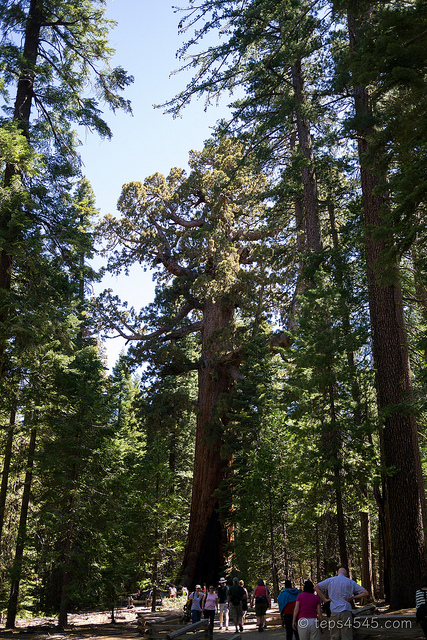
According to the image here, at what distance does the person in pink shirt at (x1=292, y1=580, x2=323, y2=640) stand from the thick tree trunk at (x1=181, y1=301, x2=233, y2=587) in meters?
13.9

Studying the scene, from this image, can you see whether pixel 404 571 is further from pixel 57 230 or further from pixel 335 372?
pixel 57 230

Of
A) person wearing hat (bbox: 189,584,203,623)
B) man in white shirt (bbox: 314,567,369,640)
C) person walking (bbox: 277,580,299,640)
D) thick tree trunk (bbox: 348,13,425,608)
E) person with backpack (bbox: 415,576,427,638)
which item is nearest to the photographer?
man in white shirt (bbox: 314,567,369,640)

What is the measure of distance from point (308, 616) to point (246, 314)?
18.3 metres

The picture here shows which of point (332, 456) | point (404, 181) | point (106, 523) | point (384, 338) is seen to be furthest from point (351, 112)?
point (106, 523)

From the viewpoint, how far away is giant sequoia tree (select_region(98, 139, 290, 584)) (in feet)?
71.2

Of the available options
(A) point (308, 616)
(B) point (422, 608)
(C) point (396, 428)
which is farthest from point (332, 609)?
(C) point (396, 428)

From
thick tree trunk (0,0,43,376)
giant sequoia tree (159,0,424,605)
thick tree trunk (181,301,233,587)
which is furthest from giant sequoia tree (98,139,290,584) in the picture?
thick tree trunk (0,0,43,376)

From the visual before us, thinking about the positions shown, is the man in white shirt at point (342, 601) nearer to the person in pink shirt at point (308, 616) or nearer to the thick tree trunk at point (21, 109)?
the person in pink shirt at point (308, 616)

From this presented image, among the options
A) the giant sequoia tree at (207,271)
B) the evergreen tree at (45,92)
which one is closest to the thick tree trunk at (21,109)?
the evergreen tree at (45,92)

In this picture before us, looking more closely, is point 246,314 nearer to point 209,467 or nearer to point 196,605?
point 209,467

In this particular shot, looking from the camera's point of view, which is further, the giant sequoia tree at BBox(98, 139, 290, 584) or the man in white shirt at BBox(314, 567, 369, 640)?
the giant sequoia tree at BBox(98, 139, 290, 584)

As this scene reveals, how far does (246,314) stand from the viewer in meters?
25.3

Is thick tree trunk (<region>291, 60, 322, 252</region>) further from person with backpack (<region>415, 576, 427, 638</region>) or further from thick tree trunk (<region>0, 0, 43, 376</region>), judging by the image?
person with backpack (<region>415, 576, 427, 638</region>)

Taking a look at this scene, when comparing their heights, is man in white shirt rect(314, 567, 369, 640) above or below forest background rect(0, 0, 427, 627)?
below
